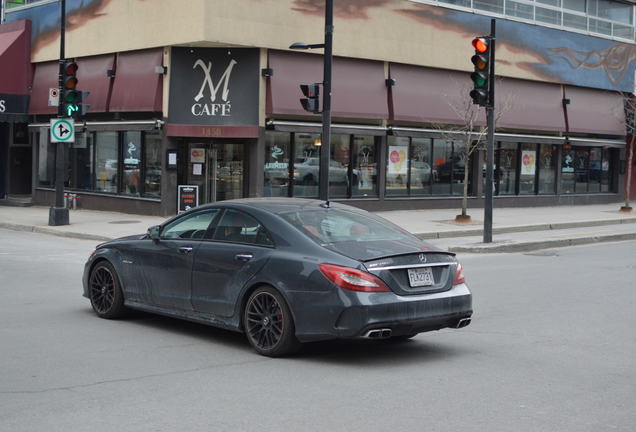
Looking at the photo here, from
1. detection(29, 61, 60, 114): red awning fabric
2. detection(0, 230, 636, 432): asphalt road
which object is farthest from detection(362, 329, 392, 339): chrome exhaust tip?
detection(29, 61, 60, 114): red awning fabric

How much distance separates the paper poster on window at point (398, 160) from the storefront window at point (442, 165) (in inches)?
55.4

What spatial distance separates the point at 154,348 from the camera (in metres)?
8.46

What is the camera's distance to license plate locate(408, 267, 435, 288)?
7.92 metres

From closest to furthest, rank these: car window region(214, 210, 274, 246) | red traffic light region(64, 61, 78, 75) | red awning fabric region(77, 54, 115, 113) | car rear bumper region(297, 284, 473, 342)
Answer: car rear bumper region(297, 284, 473, 342) < car window region(214, 210, 274, 246) < red traffic light region(64, 61, 78, 75) < red awning fabric region(77, 54, 115, 113)

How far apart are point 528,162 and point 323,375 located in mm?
27037

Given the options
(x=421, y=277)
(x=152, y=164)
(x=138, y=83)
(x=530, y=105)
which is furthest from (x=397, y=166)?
(x=421, y=277)

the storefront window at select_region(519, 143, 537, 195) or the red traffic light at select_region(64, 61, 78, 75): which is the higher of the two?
the red traffic light at select_region(64, 61, 78, 75)

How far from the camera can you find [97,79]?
1107 inches

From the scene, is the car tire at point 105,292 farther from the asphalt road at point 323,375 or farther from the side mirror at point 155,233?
the side mirror at point 155,233

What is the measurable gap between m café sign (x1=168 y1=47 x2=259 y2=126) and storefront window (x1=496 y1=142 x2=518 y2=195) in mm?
11072

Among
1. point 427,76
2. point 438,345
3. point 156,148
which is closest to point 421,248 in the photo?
point 438,345

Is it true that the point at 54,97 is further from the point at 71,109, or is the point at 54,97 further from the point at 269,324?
the point at 269,324

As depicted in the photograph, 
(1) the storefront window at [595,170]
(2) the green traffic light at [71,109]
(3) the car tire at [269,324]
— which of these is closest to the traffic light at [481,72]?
(2) the green traffic light at [71,109]

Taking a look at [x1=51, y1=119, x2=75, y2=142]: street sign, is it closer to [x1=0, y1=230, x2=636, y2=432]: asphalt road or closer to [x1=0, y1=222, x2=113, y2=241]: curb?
[x1=0, y1=222, x2=113, y2=241]: curb
